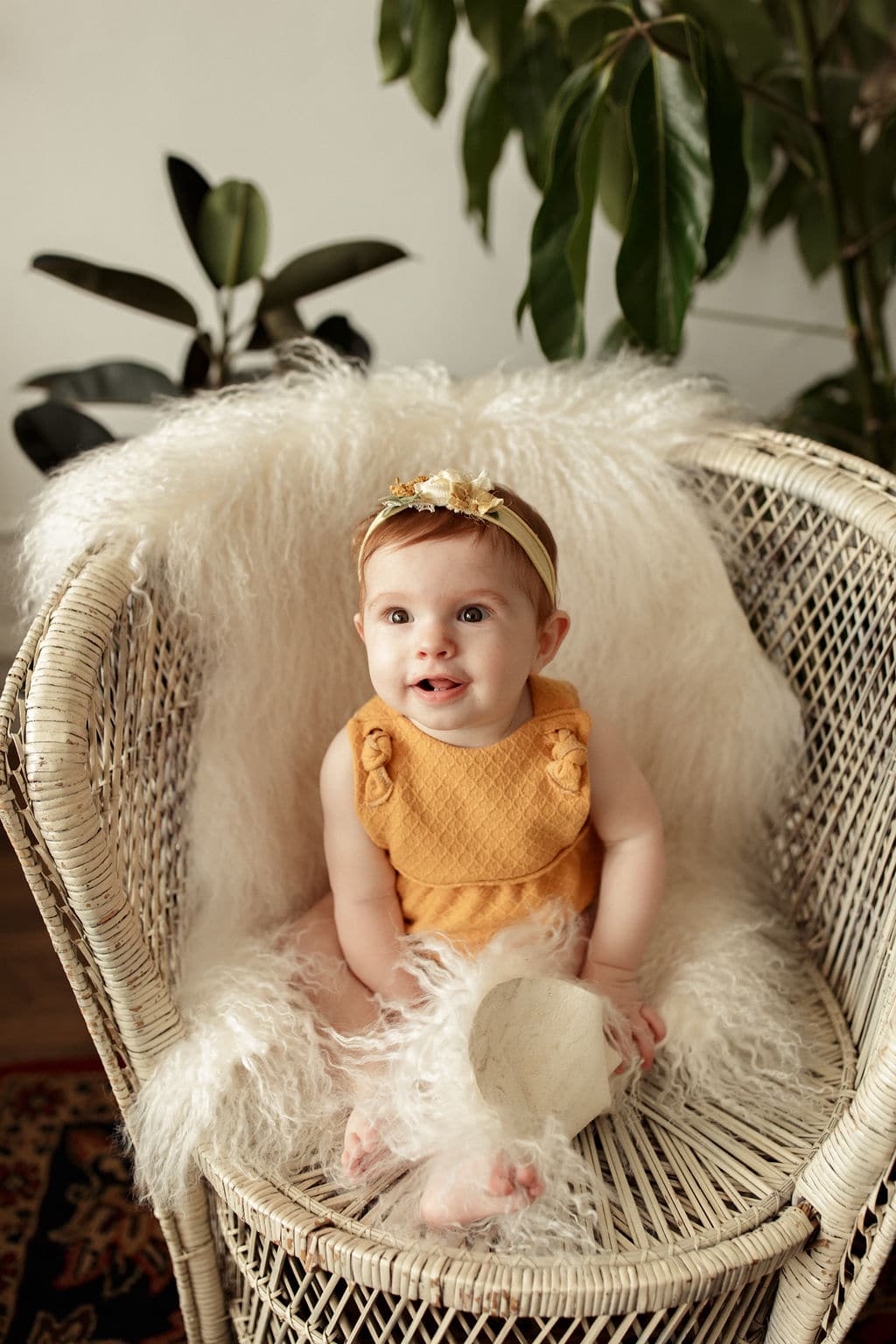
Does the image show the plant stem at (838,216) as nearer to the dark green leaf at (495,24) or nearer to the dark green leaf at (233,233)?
the dark green leaf at (495,24)

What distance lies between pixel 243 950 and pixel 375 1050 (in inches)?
6.4

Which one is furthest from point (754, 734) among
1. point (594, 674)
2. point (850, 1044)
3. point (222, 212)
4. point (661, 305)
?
point (222, 212)

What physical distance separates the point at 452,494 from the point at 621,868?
0.38 meters

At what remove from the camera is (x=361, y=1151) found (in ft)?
2.68

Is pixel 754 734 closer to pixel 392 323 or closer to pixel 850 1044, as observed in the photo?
pixel 850 1044

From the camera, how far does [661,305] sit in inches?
41.9

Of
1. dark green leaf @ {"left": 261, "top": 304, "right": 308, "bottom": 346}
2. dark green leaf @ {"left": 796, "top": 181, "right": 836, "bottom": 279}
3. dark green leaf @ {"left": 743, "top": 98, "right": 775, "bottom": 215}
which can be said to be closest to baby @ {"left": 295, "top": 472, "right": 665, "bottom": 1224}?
dark green leaf @ {"left": 261, "top": 304, "right": 308, "bottom": 346}

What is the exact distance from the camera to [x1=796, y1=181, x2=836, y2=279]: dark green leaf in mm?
1555

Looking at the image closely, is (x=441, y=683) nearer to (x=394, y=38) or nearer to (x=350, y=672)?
(x=350, y=672)

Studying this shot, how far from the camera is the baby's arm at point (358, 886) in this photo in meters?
0.97

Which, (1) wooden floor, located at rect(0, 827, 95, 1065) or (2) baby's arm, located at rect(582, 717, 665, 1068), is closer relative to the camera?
(2) baby's arm, located at rect(582, 717, 665, 1068)

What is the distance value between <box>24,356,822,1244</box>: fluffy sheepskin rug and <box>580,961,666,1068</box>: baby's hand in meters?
0.02

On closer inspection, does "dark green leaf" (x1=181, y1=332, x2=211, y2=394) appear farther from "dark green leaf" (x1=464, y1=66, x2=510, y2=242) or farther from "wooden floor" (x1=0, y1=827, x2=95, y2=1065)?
"wooden floor" (x1=0, y1=827, x2=95, y2=1065)

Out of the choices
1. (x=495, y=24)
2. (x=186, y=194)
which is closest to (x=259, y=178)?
(x=186, y=194)
